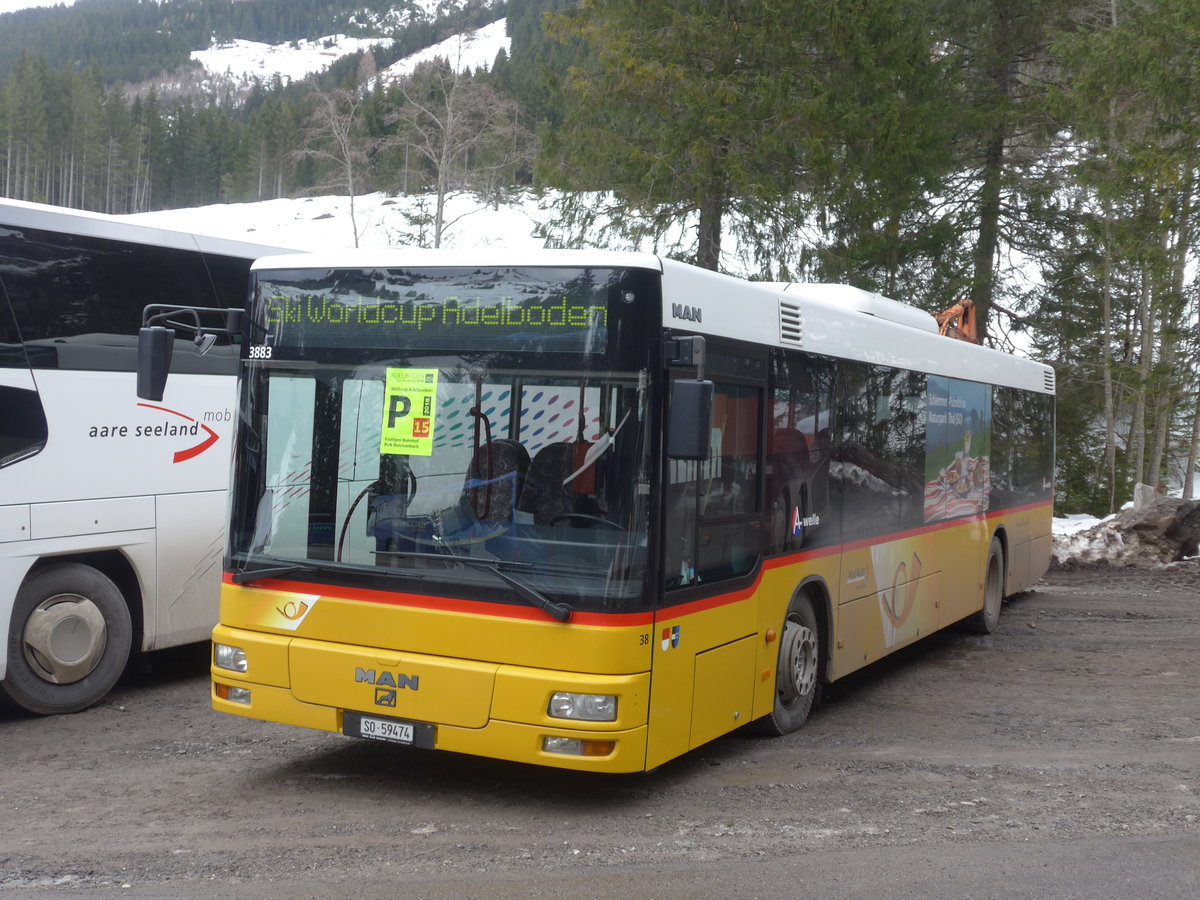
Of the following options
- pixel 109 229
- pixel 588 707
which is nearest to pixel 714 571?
pixel 588 707

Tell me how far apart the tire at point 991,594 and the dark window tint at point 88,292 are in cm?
765

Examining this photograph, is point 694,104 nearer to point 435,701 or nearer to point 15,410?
point 15,410

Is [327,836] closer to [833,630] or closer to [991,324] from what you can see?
[833,630]

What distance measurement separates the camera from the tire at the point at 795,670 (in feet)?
23.5

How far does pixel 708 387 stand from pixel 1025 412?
28.6 feet

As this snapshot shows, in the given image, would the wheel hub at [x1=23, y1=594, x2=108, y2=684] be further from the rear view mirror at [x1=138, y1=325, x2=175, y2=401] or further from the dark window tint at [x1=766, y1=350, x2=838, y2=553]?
the dark window tint at [x1=766, y1=350, x2=838, y2=553]

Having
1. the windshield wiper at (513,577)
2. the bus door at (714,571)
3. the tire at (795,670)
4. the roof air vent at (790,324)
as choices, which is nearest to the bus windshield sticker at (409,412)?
the windshield wiper at (513,577)

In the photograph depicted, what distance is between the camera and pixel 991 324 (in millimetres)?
23109

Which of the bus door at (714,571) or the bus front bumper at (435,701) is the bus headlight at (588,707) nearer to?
the bus front bumper at (435,701)

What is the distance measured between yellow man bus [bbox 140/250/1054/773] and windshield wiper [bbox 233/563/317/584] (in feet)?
0.04

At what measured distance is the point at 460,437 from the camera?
5629 mm

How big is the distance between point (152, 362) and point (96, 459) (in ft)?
6.38

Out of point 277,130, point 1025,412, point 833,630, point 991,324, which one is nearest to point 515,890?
point 833,630

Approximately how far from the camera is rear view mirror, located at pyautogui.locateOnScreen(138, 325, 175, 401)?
614 cm
